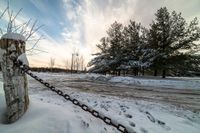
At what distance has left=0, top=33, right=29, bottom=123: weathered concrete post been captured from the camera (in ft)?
8.33

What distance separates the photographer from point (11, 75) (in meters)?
2.56

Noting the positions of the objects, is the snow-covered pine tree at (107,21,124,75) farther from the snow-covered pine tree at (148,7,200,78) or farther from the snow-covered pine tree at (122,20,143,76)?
the snow-covered pine tree at (148,7,200,78)

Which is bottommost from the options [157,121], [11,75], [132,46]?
[157,121]

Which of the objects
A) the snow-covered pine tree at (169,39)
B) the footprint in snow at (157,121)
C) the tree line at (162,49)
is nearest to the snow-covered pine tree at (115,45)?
the tree line at (162,49)

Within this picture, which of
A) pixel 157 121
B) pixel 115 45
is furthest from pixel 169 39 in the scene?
pixel 157 121

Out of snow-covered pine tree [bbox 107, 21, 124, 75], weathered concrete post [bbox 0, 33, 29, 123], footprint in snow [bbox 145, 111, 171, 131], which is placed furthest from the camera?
snow-covered pine tree [bbox 107, 21, 124, 75]

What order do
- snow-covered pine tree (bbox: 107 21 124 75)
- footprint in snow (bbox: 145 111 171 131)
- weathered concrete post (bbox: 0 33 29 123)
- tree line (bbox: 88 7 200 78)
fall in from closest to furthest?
weathered concrete post (bbox: 0 33 29 123) → footprint in snow (bbox: 145 111 171 131) → tree line (bbox: 88 7 200 78) → snow-covered pine tree (bbox: 107 21 124 75)

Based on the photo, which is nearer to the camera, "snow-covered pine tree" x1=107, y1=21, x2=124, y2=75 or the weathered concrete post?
the weathered concrete post

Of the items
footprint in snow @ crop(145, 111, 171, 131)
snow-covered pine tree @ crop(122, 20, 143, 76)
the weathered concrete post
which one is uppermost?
snow-covered pine tree @ crop(122, 20, 143, 76)

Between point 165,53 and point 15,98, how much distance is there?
Answer: 86.3ft

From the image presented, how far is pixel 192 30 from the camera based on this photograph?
85.1ft

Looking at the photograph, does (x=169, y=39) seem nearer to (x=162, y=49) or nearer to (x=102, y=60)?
(x=162, y=49)

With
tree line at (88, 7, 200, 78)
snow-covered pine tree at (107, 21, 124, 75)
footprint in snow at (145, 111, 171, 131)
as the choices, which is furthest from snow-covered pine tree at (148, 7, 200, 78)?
footprint in snow at (145, 111, 171, 131)

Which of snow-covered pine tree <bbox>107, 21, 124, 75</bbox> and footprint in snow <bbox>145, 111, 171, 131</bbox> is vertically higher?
snow-covered pine tree <bbox>107, 21, 124, 75</bbox>
